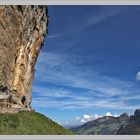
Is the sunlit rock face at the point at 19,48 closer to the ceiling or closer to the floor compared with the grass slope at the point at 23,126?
closer to the ceiling

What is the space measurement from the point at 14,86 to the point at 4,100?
2249 centimetres

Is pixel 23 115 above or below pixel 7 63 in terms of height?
below

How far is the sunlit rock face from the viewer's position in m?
90.5

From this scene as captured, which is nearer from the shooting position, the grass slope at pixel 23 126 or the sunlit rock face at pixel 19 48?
the grass slope at pixel 23 126

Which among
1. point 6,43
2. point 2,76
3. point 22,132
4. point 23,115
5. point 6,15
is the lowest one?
point 22,132

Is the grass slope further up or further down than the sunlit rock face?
further down

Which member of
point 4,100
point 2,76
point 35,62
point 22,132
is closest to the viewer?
point 22,132

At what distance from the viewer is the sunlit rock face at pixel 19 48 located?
90.5 meters

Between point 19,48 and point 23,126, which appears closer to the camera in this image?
point 23,126

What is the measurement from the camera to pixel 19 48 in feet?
342

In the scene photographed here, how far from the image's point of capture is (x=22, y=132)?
212 ft
